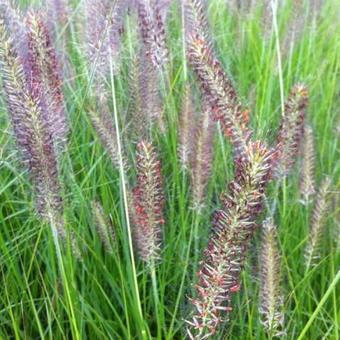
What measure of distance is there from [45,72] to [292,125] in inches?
19.4

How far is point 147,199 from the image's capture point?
109 cm

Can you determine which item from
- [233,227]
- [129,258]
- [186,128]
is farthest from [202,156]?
[233,227]

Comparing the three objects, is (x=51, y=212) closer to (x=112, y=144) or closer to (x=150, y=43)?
(x=112, y=144)

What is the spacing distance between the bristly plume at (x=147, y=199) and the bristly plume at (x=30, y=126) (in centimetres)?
14

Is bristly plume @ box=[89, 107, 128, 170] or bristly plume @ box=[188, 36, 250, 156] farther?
bristly plume @ box=[89, 107, 128, 170]

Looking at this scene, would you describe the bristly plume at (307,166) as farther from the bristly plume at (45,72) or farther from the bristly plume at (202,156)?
the bristly plume at (45,72)

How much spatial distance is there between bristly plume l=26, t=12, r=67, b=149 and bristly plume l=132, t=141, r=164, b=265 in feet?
0.49

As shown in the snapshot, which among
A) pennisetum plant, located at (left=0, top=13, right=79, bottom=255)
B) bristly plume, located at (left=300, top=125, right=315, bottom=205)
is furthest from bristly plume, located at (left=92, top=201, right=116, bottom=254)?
bristly plume, located at (left=300, top=125, right=315, bottom=205)

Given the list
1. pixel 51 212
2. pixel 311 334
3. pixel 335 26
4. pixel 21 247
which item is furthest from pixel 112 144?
pixel 335 26

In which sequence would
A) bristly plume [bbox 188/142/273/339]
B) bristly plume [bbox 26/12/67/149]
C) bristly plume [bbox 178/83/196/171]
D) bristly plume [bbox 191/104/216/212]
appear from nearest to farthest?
bristly plume [bbox 188/142/273/339]
bristly plume [bbox 26/12/67/149]
bristly plume [bbox 191/104/216/212]
bristly plume [bbox 178/83/196/171]

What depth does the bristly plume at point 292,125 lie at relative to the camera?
1.29m

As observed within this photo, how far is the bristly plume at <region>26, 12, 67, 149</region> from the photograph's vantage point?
1124mm

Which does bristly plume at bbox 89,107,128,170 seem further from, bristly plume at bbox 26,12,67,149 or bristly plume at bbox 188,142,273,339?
bristly plume at bbox 188,142,273,339

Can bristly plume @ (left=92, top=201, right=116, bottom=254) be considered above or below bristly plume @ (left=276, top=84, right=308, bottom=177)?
below
